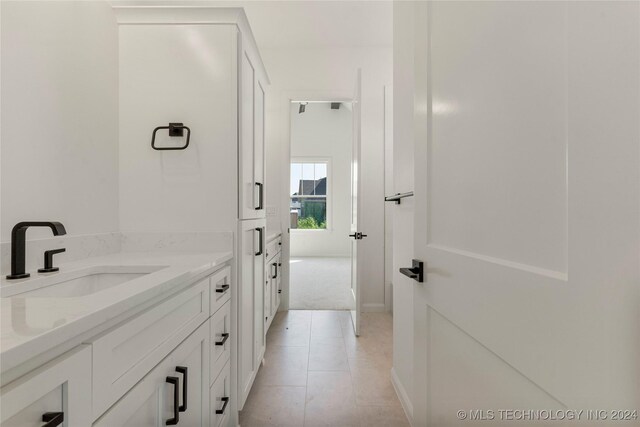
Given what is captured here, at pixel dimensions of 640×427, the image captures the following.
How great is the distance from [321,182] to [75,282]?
6.23 metres

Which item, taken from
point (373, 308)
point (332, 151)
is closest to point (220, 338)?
point (373, 308)

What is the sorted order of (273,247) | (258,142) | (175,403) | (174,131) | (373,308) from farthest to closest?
(373,308)
(273,247)
(258,142)
(174,131)
(175,403)

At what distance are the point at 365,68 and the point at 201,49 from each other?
227 cm

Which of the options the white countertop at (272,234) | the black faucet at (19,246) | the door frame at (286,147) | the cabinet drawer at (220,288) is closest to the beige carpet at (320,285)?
the door frame at (286,147)

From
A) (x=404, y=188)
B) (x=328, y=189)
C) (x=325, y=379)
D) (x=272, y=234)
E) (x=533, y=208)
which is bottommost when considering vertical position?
(x=325, y=379)

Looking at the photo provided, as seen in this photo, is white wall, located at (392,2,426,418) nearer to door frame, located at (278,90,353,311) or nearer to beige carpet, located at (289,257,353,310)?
beige carpet, located at (289,257,353,310)

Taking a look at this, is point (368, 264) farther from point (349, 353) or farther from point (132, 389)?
point (132, 389)

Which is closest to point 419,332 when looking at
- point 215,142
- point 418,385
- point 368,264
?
point 418,385

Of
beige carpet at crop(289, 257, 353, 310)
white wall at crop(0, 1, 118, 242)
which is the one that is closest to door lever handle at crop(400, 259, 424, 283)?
white wall at crop(0, 1, 118, 242)

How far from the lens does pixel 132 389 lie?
686mm

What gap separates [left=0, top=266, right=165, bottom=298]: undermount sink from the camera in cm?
84

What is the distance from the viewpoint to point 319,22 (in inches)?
112

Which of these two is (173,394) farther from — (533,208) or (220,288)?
(533,208)

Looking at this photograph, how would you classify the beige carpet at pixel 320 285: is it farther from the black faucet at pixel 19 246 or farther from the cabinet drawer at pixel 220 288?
the black faucet at pixel 19 246
